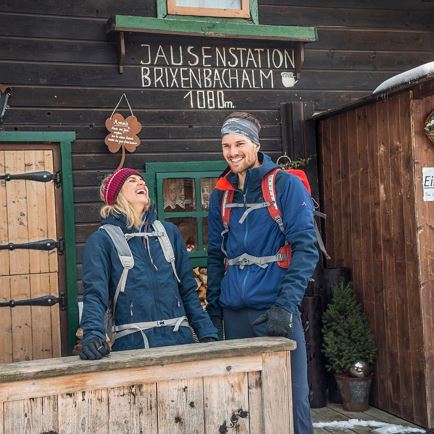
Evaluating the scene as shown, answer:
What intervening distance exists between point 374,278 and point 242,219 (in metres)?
2.57

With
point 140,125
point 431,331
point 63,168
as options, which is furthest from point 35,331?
point 431,331

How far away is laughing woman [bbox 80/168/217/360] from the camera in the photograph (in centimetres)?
348

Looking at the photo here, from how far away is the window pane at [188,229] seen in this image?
21.4 feet

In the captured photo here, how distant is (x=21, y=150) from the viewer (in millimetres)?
5969

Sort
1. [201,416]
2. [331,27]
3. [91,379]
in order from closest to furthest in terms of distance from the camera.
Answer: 1. [91,379]
2. [201,416]
3. [331,27]

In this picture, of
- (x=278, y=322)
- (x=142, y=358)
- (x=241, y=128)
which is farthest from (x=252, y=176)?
(x=142, y=358)

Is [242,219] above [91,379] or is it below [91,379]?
above

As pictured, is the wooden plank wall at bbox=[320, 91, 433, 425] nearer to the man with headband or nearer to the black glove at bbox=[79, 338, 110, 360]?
the man with headband

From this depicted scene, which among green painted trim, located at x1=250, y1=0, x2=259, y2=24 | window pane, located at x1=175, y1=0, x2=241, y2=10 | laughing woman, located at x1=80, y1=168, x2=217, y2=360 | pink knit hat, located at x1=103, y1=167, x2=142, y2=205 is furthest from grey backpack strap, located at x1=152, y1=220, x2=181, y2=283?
green painted trim, located at x1=250, y1=0, x2=259, y2=24

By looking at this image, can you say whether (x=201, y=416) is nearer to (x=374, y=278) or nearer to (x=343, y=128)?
(x=374, y=278)

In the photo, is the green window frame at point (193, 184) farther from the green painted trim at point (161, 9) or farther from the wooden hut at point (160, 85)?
the green painted trim at point (161, 9)

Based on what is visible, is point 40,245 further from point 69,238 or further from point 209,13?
point 209,13

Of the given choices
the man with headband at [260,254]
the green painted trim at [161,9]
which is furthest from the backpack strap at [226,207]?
the green painted trim at [161,9]

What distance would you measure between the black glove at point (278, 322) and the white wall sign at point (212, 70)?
11.4 feet
